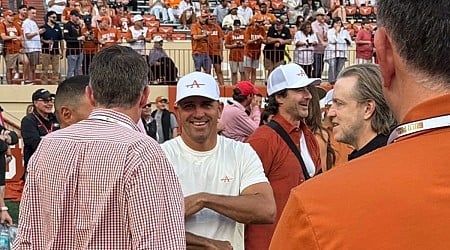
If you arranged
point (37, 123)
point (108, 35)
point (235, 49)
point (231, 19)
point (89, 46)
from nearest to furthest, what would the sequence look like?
1. point (37, 123)
2. point (89, 46)
3. point (108, 35)
4. point (235, 49)
5. point (231, 19)

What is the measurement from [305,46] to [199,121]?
16364 mm

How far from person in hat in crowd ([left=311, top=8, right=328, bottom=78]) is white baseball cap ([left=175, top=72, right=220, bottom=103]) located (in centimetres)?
1571

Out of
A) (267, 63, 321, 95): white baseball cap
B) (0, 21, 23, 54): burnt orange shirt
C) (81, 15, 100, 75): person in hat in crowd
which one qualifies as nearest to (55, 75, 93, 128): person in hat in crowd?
(267, 63, 321, 95): white baseball cap

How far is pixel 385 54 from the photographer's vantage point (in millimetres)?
1411

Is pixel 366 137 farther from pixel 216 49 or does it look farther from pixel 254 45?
pixel 254 45

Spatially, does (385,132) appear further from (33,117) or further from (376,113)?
(33,117)

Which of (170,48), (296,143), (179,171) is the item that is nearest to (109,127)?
(179,171)

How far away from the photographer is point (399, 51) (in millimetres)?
1382

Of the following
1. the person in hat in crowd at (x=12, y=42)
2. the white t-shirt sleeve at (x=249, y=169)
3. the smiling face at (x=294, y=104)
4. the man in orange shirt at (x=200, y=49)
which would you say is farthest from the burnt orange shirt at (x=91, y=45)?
the white t-shirt sleeve at (x=249, y=169)

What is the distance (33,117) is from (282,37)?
35.0 ft

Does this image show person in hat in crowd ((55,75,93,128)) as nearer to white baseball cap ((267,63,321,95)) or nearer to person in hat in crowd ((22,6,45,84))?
white baseball cap ((267,63,321,95))

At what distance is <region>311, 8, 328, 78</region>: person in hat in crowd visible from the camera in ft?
64.7

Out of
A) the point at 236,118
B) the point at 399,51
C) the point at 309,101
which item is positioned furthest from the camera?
the point at 236,118

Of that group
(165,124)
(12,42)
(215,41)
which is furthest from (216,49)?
(165,124)
